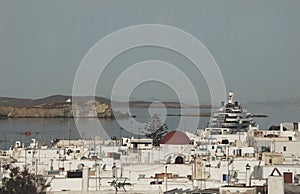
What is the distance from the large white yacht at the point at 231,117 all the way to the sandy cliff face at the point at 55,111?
71.7 m

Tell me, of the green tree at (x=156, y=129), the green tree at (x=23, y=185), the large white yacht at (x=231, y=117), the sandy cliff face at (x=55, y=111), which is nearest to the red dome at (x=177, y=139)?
the green tree at (x=156, y=129)

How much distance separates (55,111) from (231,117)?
99131mm

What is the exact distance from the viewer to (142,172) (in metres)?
19.2

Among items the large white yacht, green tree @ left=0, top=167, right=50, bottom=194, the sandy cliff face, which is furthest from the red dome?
the sandy cliff face

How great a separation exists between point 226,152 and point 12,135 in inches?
1628

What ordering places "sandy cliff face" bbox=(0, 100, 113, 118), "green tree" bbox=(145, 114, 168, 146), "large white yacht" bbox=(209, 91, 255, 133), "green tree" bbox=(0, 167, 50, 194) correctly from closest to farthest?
"green tree" bbox=(0, 167, 50, 194), "large white yacht" bbox=(209, 91, 255, 133), "green tree" bbox=(145, 114, 168, 146), "sandy cliff face" bbox=(0, 100, 113, 118)

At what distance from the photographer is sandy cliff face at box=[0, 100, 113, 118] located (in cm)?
12156

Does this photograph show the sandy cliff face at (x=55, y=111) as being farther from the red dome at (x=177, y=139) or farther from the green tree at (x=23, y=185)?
the green tree at (x=23, y=185)

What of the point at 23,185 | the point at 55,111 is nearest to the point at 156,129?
the point at 23,185

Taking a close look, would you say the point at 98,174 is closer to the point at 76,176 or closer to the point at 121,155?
the point at 76,176

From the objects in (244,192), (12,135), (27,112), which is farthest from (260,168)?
(27,112)

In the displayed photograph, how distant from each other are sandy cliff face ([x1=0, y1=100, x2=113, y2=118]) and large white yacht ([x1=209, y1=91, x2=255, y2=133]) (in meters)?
71.7

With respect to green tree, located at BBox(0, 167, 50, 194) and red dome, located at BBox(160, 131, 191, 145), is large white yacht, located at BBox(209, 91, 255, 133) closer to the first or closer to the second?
red dome, located at BBox(160, 131, 191, 145)

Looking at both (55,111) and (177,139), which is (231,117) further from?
(55,111)
